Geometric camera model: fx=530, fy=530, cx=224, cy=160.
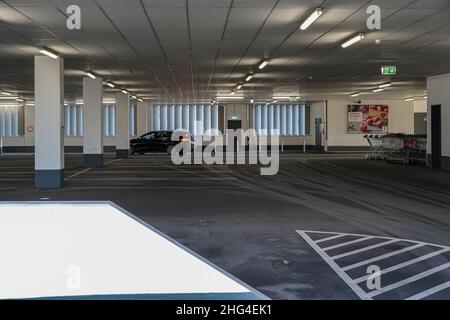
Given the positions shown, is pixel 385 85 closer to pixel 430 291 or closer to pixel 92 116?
pixel 92 116

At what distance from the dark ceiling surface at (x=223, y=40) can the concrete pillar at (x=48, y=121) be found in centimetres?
59

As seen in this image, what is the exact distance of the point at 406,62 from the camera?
57.6 feet

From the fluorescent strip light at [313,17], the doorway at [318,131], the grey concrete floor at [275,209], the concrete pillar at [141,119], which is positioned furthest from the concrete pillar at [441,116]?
the concrete pillar at [141,119]

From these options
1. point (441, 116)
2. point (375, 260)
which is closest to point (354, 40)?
point (375, 260)

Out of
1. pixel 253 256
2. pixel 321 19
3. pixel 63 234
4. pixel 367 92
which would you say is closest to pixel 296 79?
pixel 367 92

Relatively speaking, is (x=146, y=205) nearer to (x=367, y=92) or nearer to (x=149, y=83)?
(x=149, y=83)

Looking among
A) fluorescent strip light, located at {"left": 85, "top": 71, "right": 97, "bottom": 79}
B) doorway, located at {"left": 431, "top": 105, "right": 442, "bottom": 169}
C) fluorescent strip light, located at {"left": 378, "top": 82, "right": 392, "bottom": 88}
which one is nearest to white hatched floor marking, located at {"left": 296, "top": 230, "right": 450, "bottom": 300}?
fluorescent strip light, located at {"left": 85, "top": 71, "right": 97, "bottom": 79}

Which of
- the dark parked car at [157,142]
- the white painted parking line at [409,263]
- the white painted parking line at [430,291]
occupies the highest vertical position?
the dark parked car at [157,142]

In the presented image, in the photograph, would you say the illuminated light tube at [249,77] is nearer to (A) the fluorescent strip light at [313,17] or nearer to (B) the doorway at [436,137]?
(B) the doorway at [436,137]

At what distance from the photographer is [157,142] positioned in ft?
108

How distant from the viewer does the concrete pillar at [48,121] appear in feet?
50.0

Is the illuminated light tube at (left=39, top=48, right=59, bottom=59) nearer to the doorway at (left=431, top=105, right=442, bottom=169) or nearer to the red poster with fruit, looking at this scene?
the doorway at (left=431, top=105, right=442, bottom=169)

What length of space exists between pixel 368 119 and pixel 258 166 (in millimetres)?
14772
